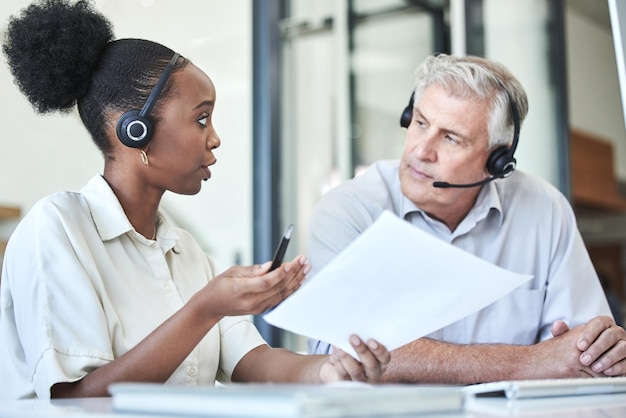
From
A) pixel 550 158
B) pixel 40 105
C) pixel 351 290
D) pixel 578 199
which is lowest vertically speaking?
pixel 578 199

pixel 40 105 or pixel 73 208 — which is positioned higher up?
pixel 40 105

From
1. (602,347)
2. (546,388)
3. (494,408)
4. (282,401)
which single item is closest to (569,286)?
(602,347)

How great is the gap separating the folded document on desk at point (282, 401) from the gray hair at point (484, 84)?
3.91 ft

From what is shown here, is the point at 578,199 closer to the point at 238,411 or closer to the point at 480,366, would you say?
the point at 480,366

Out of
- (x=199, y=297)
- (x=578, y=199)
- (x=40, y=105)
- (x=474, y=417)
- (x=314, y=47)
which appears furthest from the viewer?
(x=578, y=199)

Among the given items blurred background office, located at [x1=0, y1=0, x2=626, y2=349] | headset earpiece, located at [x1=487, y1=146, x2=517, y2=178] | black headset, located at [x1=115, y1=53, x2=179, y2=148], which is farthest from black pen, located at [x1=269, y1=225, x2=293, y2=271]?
blurred background office, located at [x1=0, y1=0, x2=626, y2=349]

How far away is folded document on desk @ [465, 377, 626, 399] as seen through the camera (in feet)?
3.72

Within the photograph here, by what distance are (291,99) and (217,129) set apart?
55 cm

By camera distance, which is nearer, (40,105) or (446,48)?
(40,105)

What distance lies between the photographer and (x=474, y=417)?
2.83 ft

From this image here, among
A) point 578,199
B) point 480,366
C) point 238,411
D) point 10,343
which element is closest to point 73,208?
point 10,343

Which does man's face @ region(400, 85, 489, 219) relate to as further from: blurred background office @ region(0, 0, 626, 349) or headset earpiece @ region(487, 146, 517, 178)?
blurred background office @ region(0, 0, 626, 349)

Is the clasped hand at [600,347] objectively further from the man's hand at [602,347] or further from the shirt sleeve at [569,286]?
the shirt sleeve at [569,286]

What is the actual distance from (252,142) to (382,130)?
86 cm
